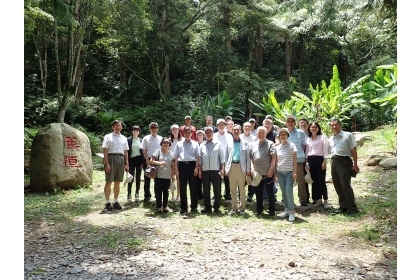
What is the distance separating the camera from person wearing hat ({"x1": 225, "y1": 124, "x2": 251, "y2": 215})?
17.7ft

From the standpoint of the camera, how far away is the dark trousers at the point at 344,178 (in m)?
5.07

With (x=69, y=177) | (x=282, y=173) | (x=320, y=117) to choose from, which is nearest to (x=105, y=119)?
(x=69, y=177)

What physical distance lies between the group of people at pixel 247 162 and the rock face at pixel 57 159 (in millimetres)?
1883

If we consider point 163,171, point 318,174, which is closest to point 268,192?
point 318,174

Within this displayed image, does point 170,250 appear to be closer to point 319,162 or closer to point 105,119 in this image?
point 319,162

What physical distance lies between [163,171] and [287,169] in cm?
194

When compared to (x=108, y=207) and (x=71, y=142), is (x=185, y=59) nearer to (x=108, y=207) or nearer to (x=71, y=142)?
(x=71, y=142)

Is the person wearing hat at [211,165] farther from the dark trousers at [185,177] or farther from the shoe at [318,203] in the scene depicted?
the shoe at [318,203]

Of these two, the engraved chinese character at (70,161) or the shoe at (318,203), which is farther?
the engraved chinese character at (70,161)

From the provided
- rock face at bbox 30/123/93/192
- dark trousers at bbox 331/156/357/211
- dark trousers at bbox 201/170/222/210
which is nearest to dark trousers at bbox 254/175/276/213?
dark trousers at bbox 201/170/222/210

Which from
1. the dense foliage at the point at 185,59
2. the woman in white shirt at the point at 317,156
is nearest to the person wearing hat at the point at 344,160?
the woman in white shirt at the point at 317,156

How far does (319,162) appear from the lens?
18.0 ft

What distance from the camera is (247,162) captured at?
5.40 m

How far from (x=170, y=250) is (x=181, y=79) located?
1534cm
